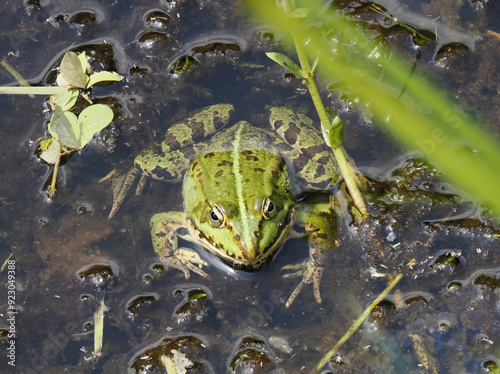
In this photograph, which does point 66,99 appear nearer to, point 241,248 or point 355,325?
point 241,248

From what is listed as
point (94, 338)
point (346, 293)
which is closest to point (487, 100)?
point (346, 293)

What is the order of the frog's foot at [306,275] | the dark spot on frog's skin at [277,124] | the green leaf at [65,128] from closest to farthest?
the frog's foot at [306,275] < the green leaf at [65,128] < the dark spot on frog's skin at [277,124]

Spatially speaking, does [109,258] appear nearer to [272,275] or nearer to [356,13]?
[272,275]

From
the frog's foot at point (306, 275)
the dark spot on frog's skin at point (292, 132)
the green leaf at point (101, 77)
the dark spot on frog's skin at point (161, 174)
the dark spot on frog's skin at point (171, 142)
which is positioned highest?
the green leaf at point (101, 77)

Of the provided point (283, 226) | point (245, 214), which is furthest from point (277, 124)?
point (245, 214)

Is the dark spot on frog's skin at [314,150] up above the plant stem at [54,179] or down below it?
above

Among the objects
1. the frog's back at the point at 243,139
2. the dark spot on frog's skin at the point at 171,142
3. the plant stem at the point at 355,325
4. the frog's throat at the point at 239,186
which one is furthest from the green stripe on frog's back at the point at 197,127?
the plant stem at the point at 355,325

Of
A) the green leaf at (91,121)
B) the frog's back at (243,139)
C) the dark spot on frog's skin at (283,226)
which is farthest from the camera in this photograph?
the frog's back at (243,139)

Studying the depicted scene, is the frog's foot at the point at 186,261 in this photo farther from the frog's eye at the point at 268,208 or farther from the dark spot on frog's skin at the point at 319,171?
the dark spot on frog's skin at the point at 319,171
